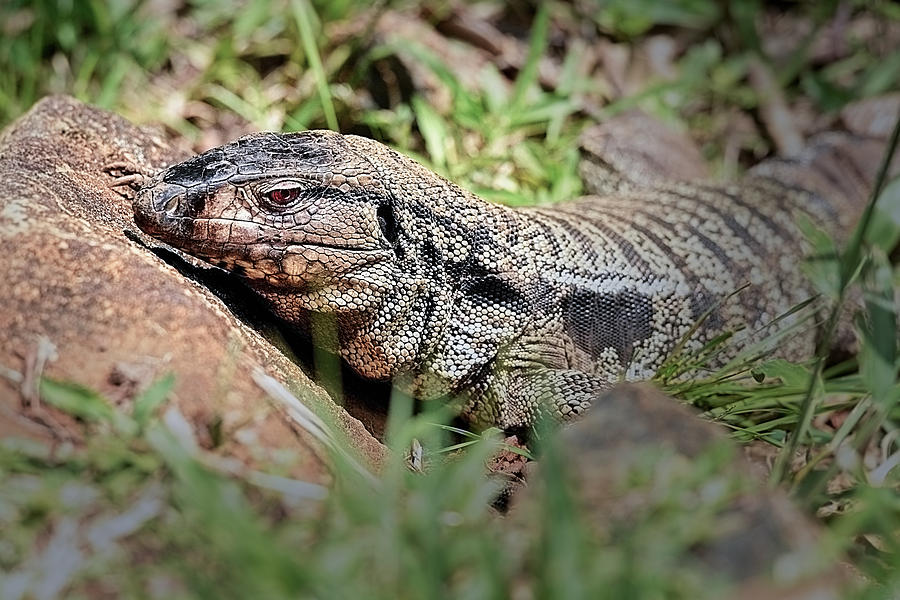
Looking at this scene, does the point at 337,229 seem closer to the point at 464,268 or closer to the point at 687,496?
the point at 464,268

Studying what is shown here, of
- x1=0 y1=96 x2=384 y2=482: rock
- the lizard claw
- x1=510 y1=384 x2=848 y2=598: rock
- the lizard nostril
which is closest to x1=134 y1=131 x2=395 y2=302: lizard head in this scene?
the lizard nostril

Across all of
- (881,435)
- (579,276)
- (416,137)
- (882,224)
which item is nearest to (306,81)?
(416,137)

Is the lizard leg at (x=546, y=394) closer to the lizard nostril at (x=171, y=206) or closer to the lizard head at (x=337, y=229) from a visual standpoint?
the lizard head at (x=337, y=229)

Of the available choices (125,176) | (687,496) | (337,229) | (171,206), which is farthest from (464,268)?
(687,496)

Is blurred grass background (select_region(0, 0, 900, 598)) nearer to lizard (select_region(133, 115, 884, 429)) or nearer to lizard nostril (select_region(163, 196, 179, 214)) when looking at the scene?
lizard (select_region(133, 115, 884, 429))

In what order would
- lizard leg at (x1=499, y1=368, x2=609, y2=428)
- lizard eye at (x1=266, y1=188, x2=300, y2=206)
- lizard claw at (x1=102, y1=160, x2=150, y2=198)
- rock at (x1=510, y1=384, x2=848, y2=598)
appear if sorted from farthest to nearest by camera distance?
lizard claw at (x1=102, y1=160, x2=150, y2=198) < lizard leg at (x1=499, y1=368, x2=609, y2=428) < lizard eye at (x1=266, y1=188, x2=300, y2=206) < rock at (x1=510, y1=384, x2=848, y2=598)

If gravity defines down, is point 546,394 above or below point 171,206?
below

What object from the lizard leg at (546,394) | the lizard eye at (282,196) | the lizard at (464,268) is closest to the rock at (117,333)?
the lizard at (464,268)
